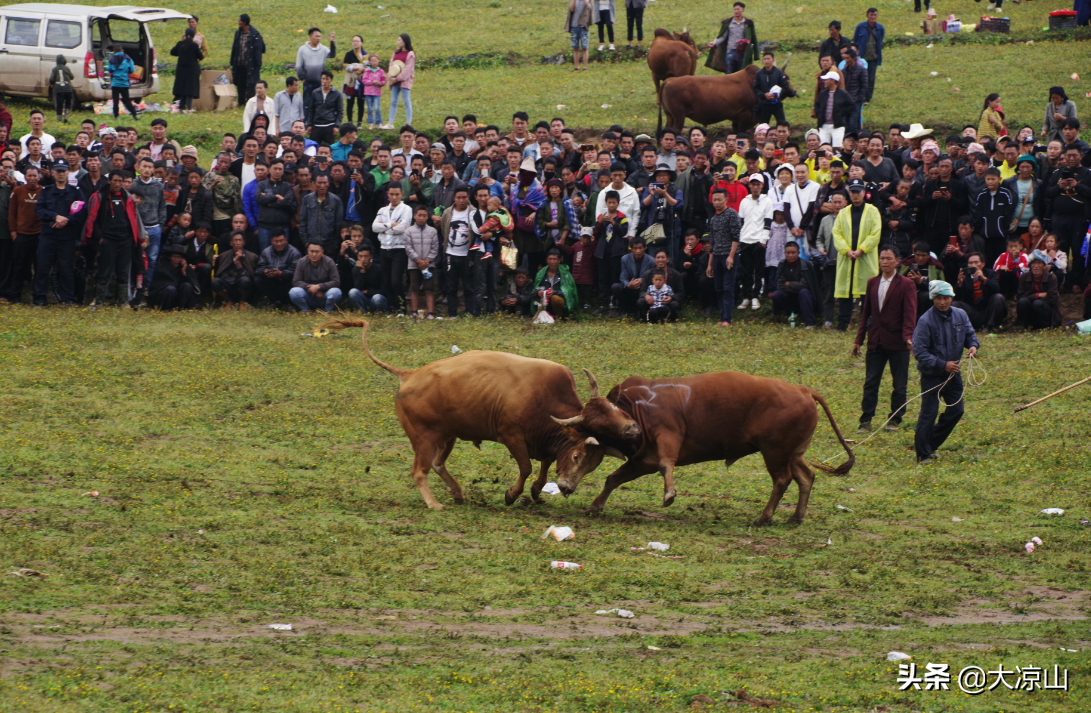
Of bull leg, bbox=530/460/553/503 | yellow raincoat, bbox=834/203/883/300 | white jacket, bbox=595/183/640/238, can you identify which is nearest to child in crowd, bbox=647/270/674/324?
white jacket, bbox=595/183/640/238

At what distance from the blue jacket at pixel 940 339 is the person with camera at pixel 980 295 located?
491 centimetres

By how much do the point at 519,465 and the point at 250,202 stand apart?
36.7ft

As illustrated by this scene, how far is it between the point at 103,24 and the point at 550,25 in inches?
528

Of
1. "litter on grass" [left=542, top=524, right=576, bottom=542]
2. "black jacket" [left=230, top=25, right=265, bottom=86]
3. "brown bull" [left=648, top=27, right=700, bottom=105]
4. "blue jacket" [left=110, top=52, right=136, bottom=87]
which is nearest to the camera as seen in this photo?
"litter on grass" [left=542, top=524, right=576, bottom=542]

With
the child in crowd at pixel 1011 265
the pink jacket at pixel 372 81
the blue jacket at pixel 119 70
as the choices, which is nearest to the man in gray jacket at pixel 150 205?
the pink jacket at pixel 372 81

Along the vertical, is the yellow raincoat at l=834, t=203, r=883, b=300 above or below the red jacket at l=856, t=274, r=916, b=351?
above

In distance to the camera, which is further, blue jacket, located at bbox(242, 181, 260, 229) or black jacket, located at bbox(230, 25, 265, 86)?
black jacket, located at bbox(230, 25, 265, 86)

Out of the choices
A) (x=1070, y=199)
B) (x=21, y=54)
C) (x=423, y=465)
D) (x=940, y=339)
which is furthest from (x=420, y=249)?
(x=21, y=54)

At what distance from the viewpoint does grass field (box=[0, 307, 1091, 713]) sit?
7.36m

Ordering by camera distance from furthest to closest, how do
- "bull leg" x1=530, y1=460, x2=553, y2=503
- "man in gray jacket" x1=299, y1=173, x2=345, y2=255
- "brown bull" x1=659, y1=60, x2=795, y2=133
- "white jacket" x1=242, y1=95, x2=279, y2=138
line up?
"white jacket" x1=242, y1=95, x2=279, y2=138
"brown bull" x1=659, y1=60, x2=795, y2=133
"man in gray jacket" x1=299, y1=173, x2=345, y2=255
"bull leg" x1=530, y1=460, x2=553, y2=503

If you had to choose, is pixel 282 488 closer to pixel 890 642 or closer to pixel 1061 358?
pixel 890 642

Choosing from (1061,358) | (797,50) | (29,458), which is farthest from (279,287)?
(797,50)

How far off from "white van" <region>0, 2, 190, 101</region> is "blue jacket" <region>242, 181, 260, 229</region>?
1062cm

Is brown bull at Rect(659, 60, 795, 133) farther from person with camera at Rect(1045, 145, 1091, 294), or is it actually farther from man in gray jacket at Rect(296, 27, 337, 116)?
man in gray jacket at Rect(296, 27, 337, 116)
